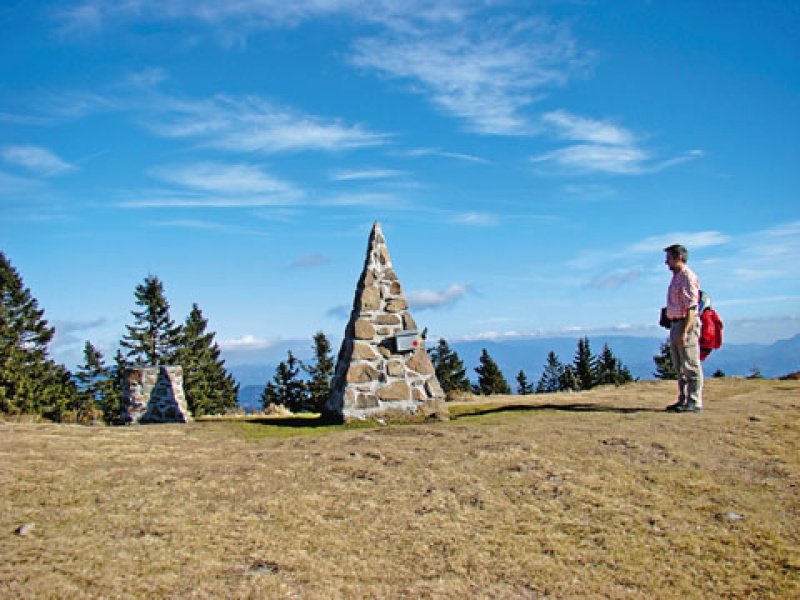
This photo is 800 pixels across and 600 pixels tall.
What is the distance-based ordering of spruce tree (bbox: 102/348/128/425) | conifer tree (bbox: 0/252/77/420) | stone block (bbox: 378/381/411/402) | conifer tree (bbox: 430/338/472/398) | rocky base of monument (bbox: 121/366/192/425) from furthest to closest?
conifer tree (bbox: 430/338/472/398), spruce tree (bbox: 102/348/128/425), conifer tree (bbox: 0/252/77/420), rocky base of monument (bbox: 121/366/192/425), stone block (bbox: 378/381/411/402)

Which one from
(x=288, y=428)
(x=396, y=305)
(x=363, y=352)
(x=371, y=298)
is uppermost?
(x=371, y=298)

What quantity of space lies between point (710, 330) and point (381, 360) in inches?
257

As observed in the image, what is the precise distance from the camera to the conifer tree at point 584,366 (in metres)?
86.9

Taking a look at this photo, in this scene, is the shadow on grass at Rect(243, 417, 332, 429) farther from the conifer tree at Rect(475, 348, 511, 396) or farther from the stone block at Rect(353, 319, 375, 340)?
the conifer tree at Rect(475, 348, 511, 396)

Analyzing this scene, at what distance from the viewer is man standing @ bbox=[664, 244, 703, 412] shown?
10945mm

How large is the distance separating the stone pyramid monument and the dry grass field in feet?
6.63

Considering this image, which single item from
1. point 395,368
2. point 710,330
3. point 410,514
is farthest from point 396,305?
point 410,514

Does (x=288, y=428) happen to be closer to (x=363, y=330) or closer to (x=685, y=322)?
(x=363, y=330)

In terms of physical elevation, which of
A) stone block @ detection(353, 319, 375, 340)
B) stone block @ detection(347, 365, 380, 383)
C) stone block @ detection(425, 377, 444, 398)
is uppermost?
stone block @ detection(353, 319, 375, 340)

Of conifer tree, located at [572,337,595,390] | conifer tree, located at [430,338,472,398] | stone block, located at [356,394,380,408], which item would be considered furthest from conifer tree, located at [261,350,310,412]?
stone block, located at [356,394,380,408]

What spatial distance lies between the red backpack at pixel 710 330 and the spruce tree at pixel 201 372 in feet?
147

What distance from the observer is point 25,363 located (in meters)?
53.7

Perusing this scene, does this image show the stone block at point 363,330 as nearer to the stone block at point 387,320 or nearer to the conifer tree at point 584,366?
the stone block at point 387,320

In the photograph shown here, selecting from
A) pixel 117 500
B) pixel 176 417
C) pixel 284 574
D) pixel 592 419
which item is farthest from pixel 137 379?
pixel 284 574
